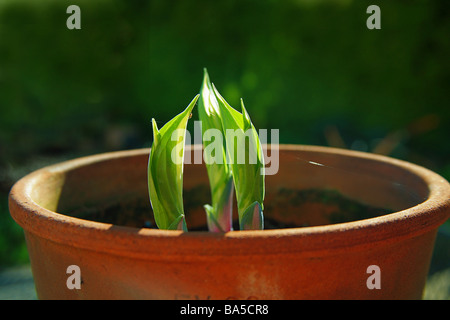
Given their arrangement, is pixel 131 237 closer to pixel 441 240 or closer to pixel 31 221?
pixel 31 221

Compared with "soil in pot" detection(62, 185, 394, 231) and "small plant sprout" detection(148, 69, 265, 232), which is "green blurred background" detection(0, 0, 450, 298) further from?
"small plant sprout" detection(148, 69, 265, 232)

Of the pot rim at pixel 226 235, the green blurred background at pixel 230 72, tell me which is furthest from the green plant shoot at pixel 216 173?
the green blurred background at pixel 230 72

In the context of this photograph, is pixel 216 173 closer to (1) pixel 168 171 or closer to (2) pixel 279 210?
(1) pixel 168 171

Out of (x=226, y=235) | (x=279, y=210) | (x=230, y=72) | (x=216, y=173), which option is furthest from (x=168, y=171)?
(x=230, y=72)

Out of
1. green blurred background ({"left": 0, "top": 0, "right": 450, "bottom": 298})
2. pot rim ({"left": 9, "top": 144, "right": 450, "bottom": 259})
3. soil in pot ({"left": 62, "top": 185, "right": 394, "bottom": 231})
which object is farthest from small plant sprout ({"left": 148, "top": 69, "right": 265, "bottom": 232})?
green blurred background ({"left": 0, "top": 0, "right": 450, "bottom": 298})

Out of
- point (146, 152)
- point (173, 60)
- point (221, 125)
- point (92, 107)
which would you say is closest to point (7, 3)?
point (92, 107)

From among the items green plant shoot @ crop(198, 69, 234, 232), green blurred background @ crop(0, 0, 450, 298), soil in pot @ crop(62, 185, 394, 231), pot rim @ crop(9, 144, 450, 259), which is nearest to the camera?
pot rim @ crop(9, 144, 450, 259)
